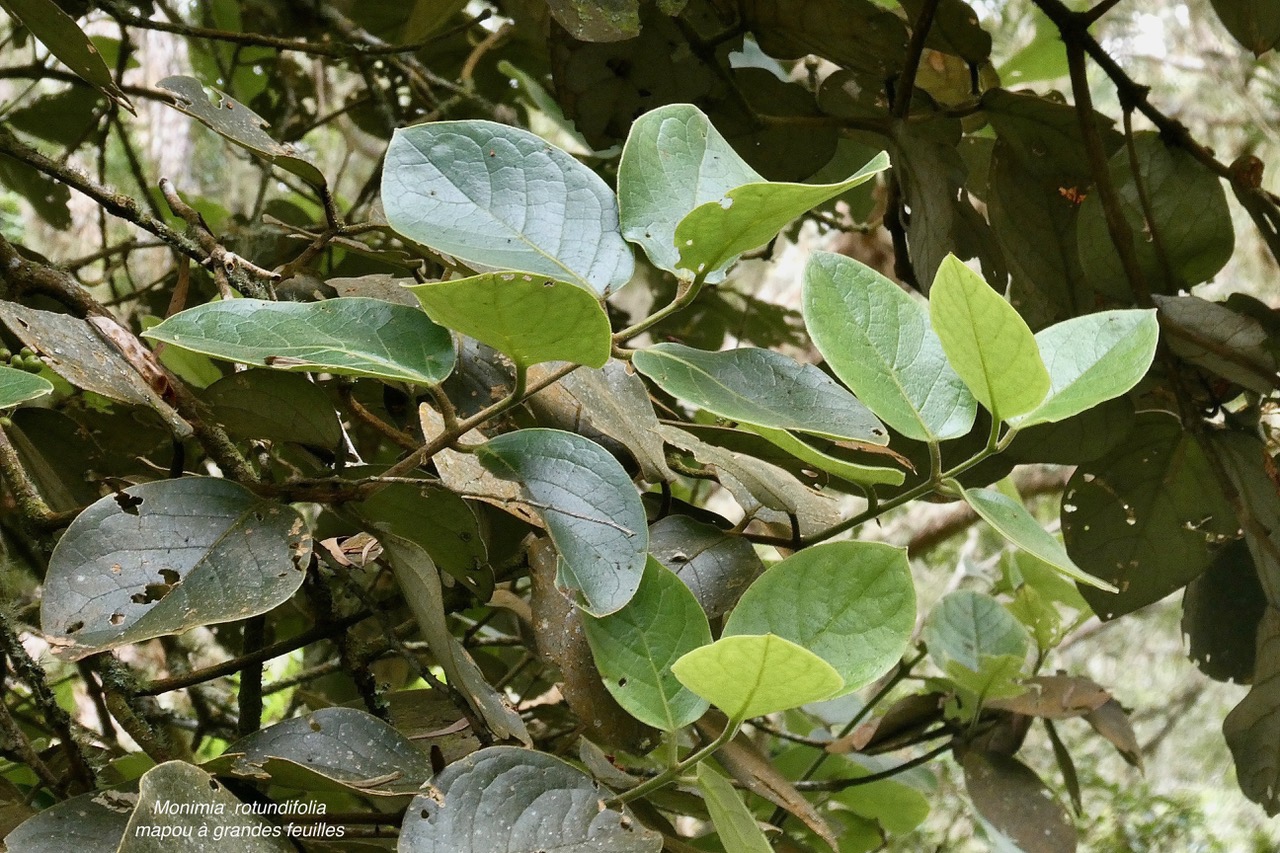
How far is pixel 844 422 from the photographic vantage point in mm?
361

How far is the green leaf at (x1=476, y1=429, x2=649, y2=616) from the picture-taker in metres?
0.32

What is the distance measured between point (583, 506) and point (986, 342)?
14 cm

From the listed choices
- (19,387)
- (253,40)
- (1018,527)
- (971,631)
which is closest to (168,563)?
(19,387)

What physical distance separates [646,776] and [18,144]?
1.43 feet

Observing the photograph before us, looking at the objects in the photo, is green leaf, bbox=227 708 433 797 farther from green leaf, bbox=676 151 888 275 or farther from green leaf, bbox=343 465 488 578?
green leaf, bbox=676 151 888 275

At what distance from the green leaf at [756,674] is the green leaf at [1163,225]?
0.38 metres

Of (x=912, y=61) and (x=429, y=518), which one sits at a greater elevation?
(x=912, y=61)

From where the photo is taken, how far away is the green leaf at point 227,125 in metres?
0.38

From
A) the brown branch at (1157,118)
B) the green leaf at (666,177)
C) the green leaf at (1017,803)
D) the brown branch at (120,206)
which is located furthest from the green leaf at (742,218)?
the green leaf at (1017,803)

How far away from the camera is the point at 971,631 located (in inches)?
31.0

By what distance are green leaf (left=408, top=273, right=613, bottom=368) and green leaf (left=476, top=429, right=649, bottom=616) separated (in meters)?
0.05

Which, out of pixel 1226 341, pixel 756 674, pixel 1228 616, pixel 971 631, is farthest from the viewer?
pixel 971 631

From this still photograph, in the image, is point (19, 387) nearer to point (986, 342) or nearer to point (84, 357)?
point (84, 357)

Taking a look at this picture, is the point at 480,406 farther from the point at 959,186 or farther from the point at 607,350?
the point at 959,186
